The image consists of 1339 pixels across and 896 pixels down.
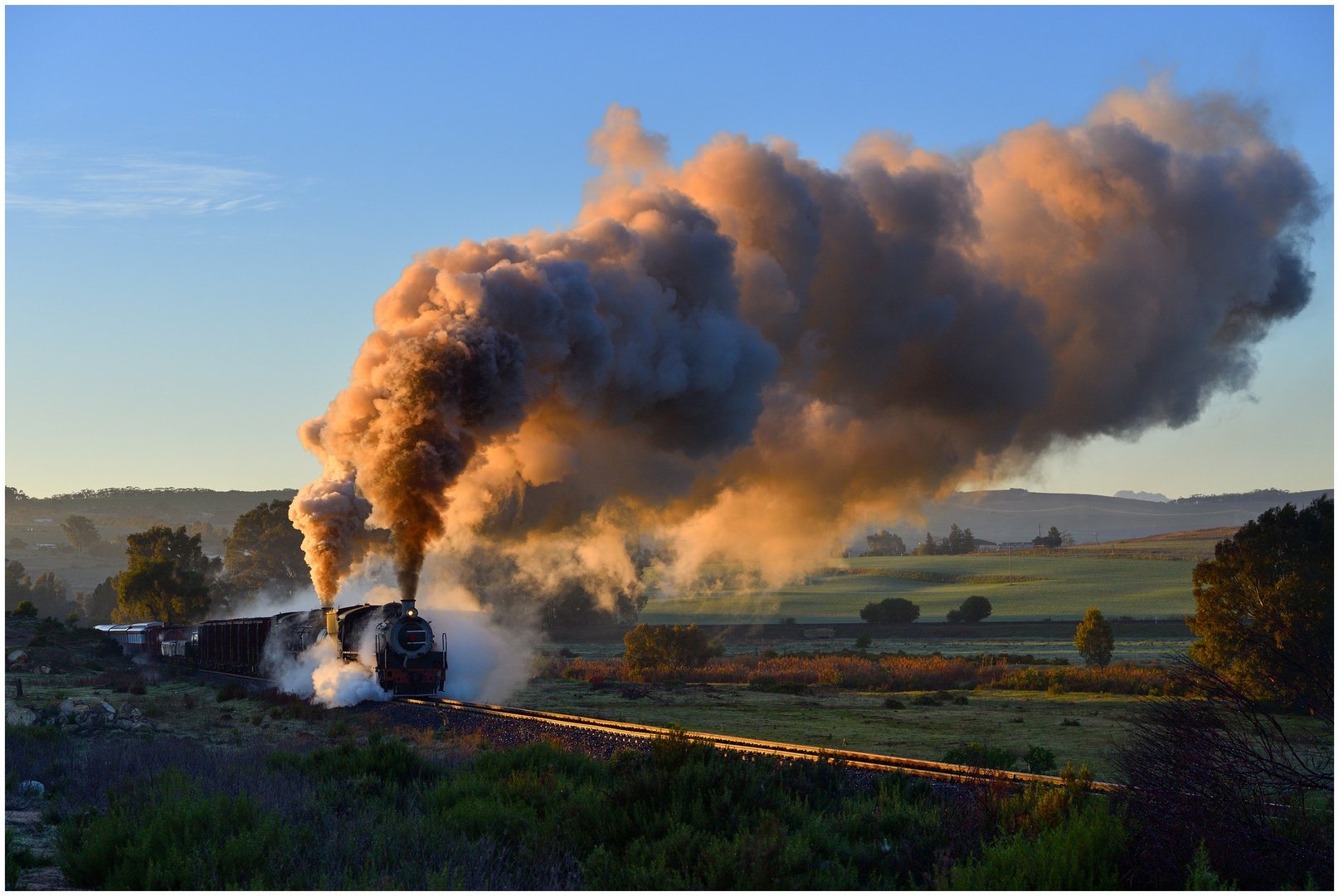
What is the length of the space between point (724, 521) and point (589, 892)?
145 feet

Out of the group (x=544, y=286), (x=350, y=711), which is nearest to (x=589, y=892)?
(x=350, y=711)

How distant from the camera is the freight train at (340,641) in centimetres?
2405

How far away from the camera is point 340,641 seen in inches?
1025

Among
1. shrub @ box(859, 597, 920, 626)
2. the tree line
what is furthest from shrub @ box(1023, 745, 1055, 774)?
shrub @ box(859, 597, 920, 626)

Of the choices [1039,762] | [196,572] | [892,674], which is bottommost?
[892,674]

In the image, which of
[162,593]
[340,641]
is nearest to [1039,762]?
[340,641]

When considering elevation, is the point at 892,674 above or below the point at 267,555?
below

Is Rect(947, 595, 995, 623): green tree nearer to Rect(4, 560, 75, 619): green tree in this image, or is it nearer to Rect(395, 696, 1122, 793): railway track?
Rect(395, 696, 1122, 793): railway track

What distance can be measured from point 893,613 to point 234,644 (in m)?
65.9

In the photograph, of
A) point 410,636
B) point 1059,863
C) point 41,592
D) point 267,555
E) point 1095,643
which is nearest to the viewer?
point 1059,863

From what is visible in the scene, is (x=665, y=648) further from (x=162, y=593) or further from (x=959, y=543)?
(x=959, y=543)

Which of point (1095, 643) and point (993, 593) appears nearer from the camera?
point (1095, 643)

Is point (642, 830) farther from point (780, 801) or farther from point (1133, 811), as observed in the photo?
point (1133, 811)

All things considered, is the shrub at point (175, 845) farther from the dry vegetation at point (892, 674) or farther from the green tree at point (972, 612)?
the green tree at point (972, 612)
